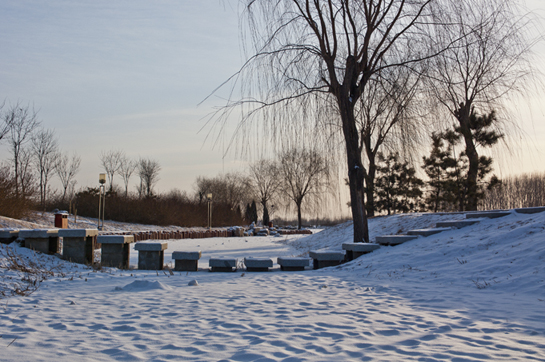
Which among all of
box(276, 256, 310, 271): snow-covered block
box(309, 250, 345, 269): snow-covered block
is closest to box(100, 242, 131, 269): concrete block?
box(276, 256, 310, 271): snow-covered block

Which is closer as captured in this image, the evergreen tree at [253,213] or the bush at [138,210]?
the bush at [138,210]

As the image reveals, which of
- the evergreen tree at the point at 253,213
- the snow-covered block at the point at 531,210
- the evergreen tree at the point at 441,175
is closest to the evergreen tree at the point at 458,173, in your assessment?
the evergreen tree at the point at 441,175

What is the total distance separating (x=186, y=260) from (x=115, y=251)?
140cm

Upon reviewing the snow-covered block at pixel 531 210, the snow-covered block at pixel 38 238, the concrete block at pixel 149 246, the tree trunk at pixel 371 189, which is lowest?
the concrete block at pixel 149 246

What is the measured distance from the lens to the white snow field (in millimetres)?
2572

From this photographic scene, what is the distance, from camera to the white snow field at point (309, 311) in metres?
2.57

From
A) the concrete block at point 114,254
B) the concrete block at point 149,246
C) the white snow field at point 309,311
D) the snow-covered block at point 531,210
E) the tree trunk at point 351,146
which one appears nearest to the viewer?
the white snow field at point 309,311

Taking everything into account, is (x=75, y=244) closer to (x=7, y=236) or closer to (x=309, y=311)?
(x=7, y=236)

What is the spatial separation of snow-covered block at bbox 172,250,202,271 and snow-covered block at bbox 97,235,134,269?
1.07m

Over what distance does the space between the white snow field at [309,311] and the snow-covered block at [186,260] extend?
525 mm

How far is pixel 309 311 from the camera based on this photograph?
Answer: 12.0ft

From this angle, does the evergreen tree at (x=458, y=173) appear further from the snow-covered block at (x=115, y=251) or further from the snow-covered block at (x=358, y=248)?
the snow-covered block at (x=115, y=251)

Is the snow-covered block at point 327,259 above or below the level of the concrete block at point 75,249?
below

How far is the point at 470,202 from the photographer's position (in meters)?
14.6
